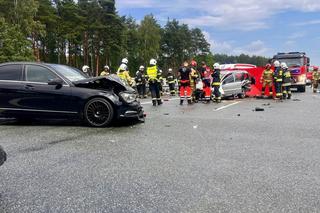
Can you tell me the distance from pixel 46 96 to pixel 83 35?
2191 inches

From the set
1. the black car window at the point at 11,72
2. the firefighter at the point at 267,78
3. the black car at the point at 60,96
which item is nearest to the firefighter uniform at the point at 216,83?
the firefighter at the point at 267,78

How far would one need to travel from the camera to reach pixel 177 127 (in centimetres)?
1019

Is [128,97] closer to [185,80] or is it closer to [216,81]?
[185,80]

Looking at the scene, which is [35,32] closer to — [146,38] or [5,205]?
[146,38]

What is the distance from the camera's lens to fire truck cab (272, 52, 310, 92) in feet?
94.6

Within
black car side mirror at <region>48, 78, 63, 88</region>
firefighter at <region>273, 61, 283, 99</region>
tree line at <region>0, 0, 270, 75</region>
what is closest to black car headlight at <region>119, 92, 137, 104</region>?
black car side mirror at <region>48, 78, 63, 88</region>

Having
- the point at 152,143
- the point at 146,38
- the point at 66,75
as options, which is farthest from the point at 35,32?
the point at 152,143

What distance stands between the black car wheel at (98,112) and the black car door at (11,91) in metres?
1.63

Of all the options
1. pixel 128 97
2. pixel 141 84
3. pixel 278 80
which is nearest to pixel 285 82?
pixel 278 80

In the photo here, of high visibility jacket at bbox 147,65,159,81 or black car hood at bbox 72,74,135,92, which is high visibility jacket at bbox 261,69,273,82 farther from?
black car hood at bbox 72,74,135,92

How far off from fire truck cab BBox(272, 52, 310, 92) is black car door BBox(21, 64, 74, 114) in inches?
860

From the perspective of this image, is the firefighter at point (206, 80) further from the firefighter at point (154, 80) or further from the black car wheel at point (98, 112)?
the black car wheel at point (98, 112)

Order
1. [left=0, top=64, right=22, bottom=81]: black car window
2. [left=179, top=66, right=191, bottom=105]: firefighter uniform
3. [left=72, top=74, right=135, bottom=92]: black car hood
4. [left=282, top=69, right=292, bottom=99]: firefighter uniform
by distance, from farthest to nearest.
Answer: [left=282, top=69, right=292, bottom=99]: firefighter uniform < [left=179, top=66, right=191, bottom=105]: firefighter uniform < [left=0, top=64, right=22, bottom=81]: black car window < [left=72, top=74, right=135, bottom=92]: black car hood

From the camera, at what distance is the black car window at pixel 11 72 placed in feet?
33.7
